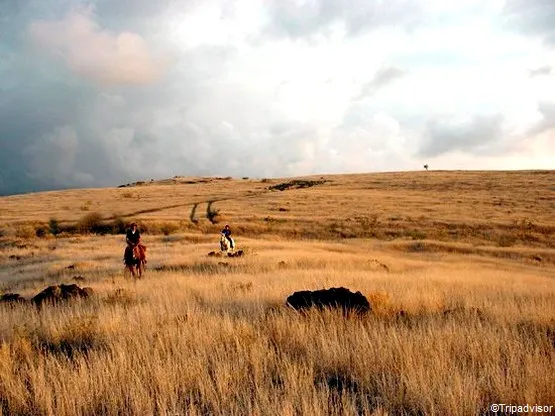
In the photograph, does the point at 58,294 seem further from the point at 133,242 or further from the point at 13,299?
the point at 133,242

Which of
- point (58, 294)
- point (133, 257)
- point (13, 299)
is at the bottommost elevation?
point (13, 299)

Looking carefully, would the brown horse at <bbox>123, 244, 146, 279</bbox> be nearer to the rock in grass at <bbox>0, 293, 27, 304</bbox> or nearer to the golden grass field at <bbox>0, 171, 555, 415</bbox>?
the golden grass field at <bbox>0, 171, 555, 415</bbox>

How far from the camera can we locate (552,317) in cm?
752

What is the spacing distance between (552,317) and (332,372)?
4.18 m

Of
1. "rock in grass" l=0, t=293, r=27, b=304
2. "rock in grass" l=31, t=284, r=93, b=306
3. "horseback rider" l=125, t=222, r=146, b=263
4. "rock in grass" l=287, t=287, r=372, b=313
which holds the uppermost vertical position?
"horseback rider" l=125, t=222, r=146, b=263

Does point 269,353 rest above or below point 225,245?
above

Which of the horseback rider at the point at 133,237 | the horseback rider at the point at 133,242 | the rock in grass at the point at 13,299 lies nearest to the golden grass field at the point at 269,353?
the rock in grass at the point at 13,299

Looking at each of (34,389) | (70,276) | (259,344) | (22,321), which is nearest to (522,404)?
(259,344)

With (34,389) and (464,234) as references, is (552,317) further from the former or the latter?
(464,234)

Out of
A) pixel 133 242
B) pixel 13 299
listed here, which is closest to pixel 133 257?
pixel 133 242

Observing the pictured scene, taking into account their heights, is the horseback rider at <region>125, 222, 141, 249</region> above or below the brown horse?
above

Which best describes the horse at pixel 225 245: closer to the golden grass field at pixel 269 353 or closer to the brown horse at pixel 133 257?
the brown horse at pixel 133 257

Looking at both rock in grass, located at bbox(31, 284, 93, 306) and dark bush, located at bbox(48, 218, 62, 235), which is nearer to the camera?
rock in grass, located at bbox(31, 284, 93, 306)

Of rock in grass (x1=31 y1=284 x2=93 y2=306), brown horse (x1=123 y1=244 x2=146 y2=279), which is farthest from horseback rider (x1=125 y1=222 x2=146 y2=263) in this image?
rock in grass (x1=31 y1=284 x2=93 y2=306)
